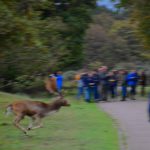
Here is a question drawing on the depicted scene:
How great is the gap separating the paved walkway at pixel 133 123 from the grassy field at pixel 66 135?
38cm

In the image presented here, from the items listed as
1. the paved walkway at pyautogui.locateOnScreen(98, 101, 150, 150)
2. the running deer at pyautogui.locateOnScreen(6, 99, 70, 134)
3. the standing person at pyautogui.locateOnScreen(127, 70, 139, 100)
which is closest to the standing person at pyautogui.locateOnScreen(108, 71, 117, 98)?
the standing person at pyautogui.locateOnScreen(127, 70, 139, 100)

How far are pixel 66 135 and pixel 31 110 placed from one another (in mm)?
1133

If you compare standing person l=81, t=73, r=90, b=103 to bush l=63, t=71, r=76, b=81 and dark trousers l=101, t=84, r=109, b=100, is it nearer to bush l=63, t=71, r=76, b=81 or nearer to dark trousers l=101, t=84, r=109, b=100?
dark trousers l=101, t=84, r=109, b=100

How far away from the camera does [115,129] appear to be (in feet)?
47.3

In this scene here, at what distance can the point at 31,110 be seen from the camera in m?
12.8

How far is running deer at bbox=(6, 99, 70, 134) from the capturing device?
41.5 feet

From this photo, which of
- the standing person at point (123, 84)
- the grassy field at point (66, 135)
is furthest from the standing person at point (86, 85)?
the grassy field at point (66, 135)

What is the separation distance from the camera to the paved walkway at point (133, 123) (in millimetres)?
11859

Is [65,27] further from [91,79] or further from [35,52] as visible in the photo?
[35,52]

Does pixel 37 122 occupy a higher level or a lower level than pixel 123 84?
higher

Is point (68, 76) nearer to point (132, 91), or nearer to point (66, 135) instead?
point (132, 91)

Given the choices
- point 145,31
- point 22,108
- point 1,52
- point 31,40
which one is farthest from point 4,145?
point 145,31

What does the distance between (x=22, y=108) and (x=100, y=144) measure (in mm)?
2433

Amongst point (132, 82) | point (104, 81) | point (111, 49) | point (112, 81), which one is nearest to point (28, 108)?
point (104, 81)
